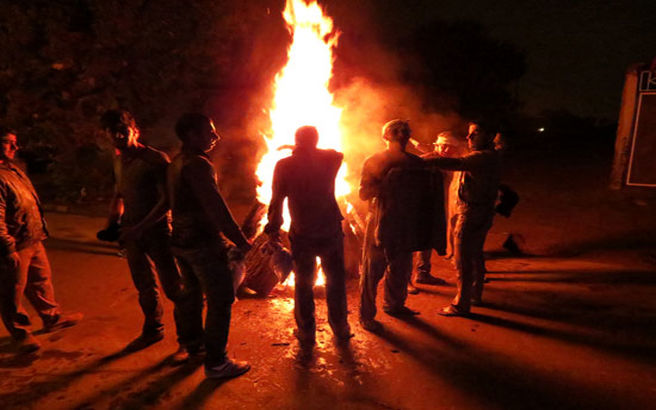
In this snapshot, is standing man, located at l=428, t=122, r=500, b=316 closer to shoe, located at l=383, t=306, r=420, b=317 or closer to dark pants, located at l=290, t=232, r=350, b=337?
shoe, located at l=383, t=306, r=420, b=317

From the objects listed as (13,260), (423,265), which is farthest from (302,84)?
(13,260)

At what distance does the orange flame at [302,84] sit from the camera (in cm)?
673

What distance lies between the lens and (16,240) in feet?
14.4

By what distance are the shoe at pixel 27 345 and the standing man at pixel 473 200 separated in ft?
14.9

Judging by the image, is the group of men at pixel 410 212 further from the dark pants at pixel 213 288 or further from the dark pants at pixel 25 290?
the dark pants at pixel 25 290

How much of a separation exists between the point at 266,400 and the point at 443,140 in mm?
4176

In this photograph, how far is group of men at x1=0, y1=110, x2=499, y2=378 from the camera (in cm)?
361

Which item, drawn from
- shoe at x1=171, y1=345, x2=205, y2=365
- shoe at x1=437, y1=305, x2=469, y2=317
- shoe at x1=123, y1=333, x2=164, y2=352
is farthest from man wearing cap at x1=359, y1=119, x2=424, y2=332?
shoe at x1=123, y1=333, x2=164, y2=352

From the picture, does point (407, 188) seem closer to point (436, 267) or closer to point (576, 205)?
point (436, 267)

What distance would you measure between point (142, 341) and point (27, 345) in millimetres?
1121

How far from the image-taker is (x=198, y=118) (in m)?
3.57

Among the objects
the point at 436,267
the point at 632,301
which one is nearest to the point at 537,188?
the point at 436,267

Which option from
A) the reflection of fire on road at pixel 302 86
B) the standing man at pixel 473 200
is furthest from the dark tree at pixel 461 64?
the standing man at pixel 473 200

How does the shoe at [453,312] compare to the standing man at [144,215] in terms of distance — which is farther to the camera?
the shoe at [453,312]
